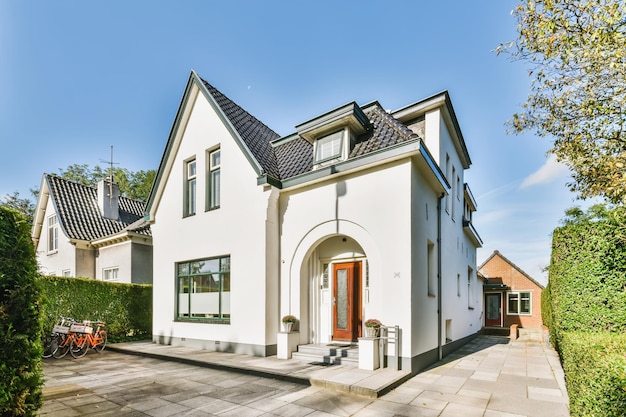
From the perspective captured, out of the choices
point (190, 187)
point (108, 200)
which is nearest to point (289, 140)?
point (190, 187)

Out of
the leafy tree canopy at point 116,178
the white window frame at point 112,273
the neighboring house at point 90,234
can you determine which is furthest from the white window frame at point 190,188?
the leafy tree canopy at point 116,178

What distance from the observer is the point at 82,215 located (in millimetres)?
17500

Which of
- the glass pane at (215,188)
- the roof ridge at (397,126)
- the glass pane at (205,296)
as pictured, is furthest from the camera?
the glass pane at (215,188)

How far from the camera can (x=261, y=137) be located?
1170 cm

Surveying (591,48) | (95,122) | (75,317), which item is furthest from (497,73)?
(95,122)

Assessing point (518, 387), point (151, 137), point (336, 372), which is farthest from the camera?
point (151, 137)

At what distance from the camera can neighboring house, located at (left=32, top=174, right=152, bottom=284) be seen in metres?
15.3

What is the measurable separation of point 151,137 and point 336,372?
18.9 metres

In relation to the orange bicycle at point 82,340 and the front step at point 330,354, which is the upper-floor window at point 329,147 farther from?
the orange bicycle at point 82,340

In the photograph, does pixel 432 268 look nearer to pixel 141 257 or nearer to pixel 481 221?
pixel 481 221

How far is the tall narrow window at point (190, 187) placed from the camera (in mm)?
11602

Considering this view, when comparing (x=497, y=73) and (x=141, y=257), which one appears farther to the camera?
(x=141, y=257)

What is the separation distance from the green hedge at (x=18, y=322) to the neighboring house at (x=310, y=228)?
5.42m

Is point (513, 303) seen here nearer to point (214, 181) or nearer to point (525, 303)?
point (525, 303)
